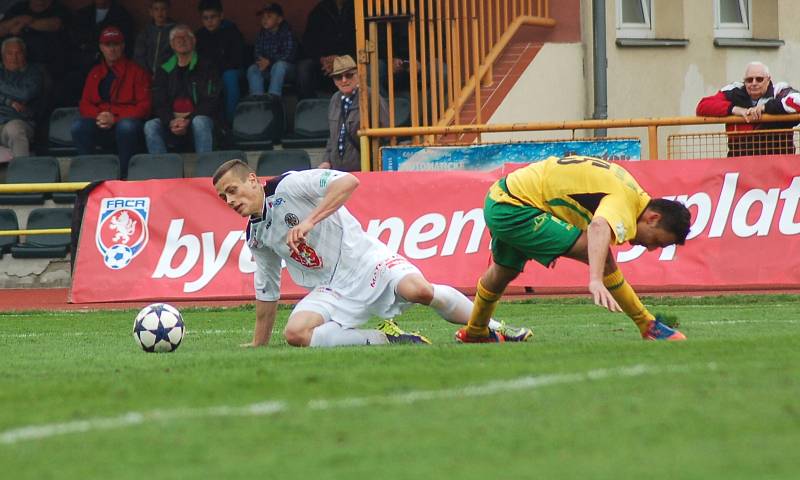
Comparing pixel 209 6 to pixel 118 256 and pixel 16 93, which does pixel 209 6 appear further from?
pixel 118 256

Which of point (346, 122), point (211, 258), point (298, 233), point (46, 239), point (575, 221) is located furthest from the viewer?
point (46, 239)

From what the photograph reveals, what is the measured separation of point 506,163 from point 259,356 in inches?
292

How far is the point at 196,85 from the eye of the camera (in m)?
18.4

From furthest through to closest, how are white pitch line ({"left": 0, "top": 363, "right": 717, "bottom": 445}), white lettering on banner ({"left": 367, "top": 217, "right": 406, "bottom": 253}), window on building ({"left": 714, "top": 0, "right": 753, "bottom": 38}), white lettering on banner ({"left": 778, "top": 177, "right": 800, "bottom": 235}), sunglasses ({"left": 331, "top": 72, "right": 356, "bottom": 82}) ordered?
window on building ({"left": 714, "top": 0, "right": 753, "bottom": 38}) → sunglasses ({"left": 331, "top": 72, "right": 356, "bottom": 82}) → white lettering on banner ({"left": 367, "top": 217, "right": 406, "bottom": 253}) → white lettering on banner ({"left": 778, "top": 177, "right": 800, "bottom": 235}) → white pitch line ({"left": 0, "top": 363, "right": 717, "bottom": 445})

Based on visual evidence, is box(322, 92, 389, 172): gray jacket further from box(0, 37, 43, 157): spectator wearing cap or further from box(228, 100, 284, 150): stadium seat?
box(0, 37, 43, 157): spectator wearing cap

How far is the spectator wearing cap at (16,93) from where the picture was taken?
768 inches

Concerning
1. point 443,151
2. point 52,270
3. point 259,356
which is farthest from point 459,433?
point 52,270

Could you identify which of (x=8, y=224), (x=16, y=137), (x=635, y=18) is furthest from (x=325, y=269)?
(x=635, y=18)

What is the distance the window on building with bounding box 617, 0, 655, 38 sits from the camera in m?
20.2

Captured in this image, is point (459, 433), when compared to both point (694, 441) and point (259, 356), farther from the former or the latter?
point (259, 356)

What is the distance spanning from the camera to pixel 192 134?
61.1 ft

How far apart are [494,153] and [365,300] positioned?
6316 millimetres

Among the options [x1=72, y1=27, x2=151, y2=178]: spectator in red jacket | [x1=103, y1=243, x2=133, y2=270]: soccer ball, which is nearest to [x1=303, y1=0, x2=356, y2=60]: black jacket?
[x1=72, y1=27, x2=151, y2=178]: spectator in red jacket

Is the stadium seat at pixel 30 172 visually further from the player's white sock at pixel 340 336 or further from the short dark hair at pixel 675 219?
the short dark hair at pixel 675 219
